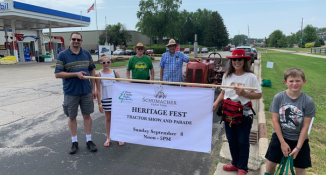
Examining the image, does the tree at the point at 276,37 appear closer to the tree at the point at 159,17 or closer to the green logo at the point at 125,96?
the tree at the point at 159,17

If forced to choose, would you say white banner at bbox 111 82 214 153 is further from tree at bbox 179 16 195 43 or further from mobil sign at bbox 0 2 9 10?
tree at bbox 179 16 195 43

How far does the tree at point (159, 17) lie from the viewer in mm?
62188

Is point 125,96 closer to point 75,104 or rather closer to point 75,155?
point 75,104

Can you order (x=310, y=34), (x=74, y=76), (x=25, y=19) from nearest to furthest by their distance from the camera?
(x=74, y=76), (x=25, y=19), (x=310, y=34)

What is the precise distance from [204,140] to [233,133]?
425 millimetres

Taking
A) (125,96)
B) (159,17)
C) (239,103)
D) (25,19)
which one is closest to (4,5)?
(25,19)

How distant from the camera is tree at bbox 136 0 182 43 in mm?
62188

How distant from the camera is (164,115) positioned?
319 cm

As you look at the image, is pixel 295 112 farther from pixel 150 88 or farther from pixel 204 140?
pixel 150 88

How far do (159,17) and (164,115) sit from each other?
61.8 m

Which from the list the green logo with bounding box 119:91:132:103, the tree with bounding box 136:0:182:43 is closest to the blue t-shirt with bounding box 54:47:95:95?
the green logo with bounding box 119:91:132:103

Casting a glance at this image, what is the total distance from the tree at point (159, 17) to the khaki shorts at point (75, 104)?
60.2m

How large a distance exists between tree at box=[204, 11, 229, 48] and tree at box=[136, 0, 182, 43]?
17928 mm

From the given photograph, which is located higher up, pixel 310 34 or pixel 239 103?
pixel 310 34
